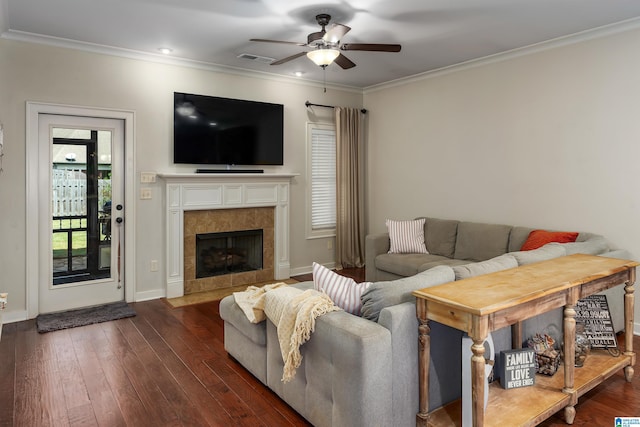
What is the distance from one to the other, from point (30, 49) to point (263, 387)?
3.84 meters

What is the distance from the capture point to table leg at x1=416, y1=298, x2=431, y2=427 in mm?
2193

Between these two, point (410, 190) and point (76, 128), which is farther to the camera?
point (410, 190)

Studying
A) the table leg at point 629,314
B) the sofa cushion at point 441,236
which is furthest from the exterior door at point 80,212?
the table leg at point 629,314

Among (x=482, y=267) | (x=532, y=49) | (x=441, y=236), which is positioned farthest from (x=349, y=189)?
(x=482, y=267)

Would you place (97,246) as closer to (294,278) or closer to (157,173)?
(157,173)

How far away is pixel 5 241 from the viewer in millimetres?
4117

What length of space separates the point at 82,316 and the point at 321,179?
3464 mm

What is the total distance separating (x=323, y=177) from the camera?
6.32 metres

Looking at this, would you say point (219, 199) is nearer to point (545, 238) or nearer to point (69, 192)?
point (69, 192)

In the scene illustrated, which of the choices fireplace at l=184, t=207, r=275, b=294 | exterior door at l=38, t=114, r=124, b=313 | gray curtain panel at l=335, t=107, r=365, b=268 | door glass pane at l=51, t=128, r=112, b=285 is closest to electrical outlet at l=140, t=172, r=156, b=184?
exterior door at l=38, t=114, r=124, b=313

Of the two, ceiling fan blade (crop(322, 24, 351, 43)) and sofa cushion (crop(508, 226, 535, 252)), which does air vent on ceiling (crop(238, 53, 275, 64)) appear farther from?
sofa cushion (crop(508, 226, 535, 252))

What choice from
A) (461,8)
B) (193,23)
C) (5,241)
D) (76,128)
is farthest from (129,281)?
(461,8)

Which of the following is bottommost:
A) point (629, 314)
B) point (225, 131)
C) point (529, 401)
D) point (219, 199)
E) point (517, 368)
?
point (529, 401)

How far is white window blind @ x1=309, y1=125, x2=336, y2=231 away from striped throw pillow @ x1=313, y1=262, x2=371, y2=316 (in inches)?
143
